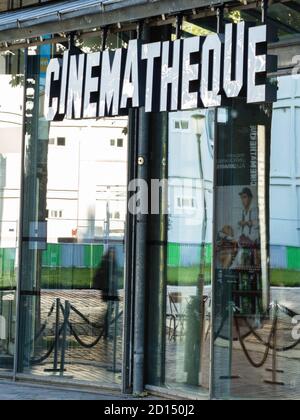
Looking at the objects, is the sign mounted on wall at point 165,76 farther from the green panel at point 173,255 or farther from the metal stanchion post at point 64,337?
the metal stanchion post at point 64,337

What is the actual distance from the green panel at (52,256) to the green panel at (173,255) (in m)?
1.47

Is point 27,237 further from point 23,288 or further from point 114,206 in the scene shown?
point 114,206

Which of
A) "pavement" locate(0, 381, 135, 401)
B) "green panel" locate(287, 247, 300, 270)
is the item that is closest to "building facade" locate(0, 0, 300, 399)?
"green panel" locate(287, 247, 300, 270)

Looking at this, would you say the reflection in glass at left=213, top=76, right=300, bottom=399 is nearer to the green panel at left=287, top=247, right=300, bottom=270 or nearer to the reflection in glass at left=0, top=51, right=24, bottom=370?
the green panel at left=287, top=247, right=300, bottom=270

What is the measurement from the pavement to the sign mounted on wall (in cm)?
307

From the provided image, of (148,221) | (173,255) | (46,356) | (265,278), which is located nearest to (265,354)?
(265,278)

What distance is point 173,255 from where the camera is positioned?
9078 millimetres

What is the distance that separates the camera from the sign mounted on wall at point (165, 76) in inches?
300

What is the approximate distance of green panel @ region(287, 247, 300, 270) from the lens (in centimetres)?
790

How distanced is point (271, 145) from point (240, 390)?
98.8 inches

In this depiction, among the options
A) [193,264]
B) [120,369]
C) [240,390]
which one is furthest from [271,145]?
[120,369]

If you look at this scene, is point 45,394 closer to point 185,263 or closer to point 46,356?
point 46,356

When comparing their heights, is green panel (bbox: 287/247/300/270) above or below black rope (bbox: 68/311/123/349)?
above

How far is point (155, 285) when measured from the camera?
9156mm
